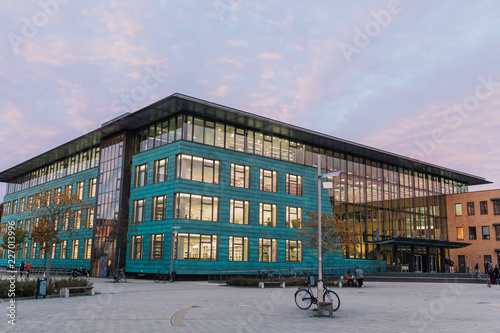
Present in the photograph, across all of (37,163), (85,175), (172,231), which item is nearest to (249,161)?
(172,231)

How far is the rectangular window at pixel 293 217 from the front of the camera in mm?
52375

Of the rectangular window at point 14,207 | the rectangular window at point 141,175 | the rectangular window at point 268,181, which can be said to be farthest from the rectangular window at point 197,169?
the rectangular window at point 14,207

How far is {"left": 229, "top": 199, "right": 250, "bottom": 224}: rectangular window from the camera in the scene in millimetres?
47662

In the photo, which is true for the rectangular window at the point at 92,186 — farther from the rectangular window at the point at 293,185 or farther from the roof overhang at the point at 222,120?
the rectangular window at the point at 293,185

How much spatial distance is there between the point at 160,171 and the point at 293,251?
18042mm

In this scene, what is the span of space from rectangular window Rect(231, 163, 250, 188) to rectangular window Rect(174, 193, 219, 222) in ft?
10.9

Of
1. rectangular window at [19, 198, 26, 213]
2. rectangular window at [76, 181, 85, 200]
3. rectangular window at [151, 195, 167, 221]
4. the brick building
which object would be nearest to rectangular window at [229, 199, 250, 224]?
rectangular window at [151, 195, 167, 221]

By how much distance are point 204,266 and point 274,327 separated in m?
31.7

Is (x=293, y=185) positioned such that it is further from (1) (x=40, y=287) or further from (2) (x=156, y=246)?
(1) (x=40, y=287)

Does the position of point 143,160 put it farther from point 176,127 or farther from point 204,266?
point 204,266

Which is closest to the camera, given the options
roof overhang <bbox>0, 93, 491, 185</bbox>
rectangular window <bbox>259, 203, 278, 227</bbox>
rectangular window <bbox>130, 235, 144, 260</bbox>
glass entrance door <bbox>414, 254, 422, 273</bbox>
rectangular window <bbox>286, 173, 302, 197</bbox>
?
roof overhang <bbox>0, 93, 491, 185</bbox>

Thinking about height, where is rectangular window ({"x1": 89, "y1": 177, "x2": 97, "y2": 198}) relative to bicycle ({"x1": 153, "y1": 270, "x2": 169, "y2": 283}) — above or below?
above

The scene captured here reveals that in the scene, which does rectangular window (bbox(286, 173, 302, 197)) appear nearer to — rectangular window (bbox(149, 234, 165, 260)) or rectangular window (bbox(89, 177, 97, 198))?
rectangular window (bbox(149, 234, 165, 260))

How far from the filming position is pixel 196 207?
45.1 metres
